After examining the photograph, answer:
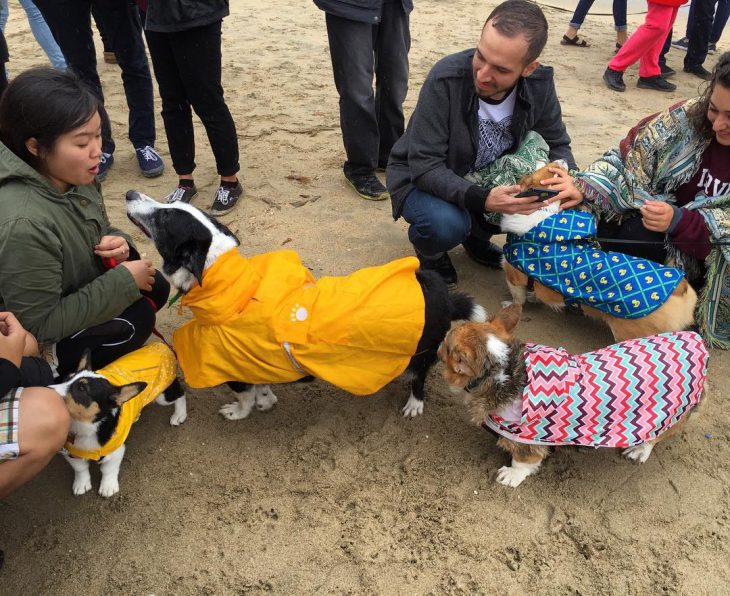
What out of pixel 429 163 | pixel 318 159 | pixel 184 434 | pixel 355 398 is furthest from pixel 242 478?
pixel 318 159

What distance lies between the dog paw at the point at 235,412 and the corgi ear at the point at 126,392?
0.65 m

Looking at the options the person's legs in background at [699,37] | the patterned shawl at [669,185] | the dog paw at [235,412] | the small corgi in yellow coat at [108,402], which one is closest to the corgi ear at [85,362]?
the small corgi in yellow coat at [108,402]

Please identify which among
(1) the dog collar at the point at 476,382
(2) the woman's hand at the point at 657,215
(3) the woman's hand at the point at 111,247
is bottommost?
(1) the dog collar at the point at 476,382

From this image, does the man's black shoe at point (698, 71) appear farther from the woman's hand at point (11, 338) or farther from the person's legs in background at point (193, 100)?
the woman's hand at point (11, 338)

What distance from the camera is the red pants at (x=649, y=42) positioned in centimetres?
671

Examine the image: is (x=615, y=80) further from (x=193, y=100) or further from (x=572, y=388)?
(x=572, y=388)

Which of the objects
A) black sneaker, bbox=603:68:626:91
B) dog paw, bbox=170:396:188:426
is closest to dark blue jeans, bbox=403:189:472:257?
dog paw, bbox=170:396:188:426

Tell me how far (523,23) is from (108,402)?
2.52 m

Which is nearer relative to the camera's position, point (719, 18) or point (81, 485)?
point (81, 485)

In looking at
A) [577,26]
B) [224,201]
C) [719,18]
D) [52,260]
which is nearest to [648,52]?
[577,26]

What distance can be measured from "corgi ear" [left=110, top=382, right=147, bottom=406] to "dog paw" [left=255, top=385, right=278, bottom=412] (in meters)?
0.71

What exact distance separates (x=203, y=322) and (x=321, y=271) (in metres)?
1.42

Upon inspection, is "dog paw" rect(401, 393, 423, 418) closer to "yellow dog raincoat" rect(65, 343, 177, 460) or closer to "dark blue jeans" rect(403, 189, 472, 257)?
"dark blue jeans" rect(403, 189, 472, 257)

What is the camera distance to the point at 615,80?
23.0ft
